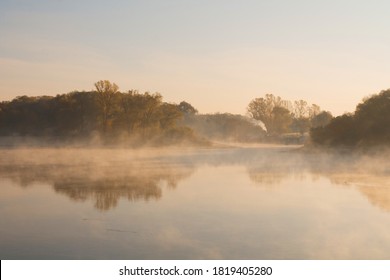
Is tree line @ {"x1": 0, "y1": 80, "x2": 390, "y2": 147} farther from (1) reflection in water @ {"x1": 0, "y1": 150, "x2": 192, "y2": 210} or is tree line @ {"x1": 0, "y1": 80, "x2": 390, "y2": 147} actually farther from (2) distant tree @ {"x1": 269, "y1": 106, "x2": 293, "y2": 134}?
(1) reflection in water @ {"x1": 0, "y1": 150, "x2": 192, "y2": 210}

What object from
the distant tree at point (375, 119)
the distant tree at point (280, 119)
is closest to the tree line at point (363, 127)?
the distant tree at point (375, 119)

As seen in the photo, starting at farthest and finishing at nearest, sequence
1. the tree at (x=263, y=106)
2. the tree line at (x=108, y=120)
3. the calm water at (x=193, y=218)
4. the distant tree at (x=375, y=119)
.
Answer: the tree at (x=263, y=106) < the tree line at (x=108, y=120) < the distant tree at (x=375, y=119) < the calm water at (x=193, y=218)

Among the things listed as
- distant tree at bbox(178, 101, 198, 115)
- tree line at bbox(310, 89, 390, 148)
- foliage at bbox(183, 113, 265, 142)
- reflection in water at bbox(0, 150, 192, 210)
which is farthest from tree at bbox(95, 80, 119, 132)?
distant tree at bbox(178, 101, 198, 115)

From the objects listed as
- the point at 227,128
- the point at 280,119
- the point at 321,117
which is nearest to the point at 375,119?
the point at 280,119

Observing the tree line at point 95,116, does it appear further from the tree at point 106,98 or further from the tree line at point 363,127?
the tree line at point 363,127

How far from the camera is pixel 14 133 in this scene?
66312 millimetres

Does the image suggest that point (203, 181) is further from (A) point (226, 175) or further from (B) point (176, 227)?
(B) point (176, 227)

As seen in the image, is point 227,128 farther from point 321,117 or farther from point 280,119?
point 280,119

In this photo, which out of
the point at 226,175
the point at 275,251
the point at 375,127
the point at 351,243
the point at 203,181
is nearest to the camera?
the point at 275,251

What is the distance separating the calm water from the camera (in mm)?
9719

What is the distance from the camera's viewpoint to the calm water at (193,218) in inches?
383
